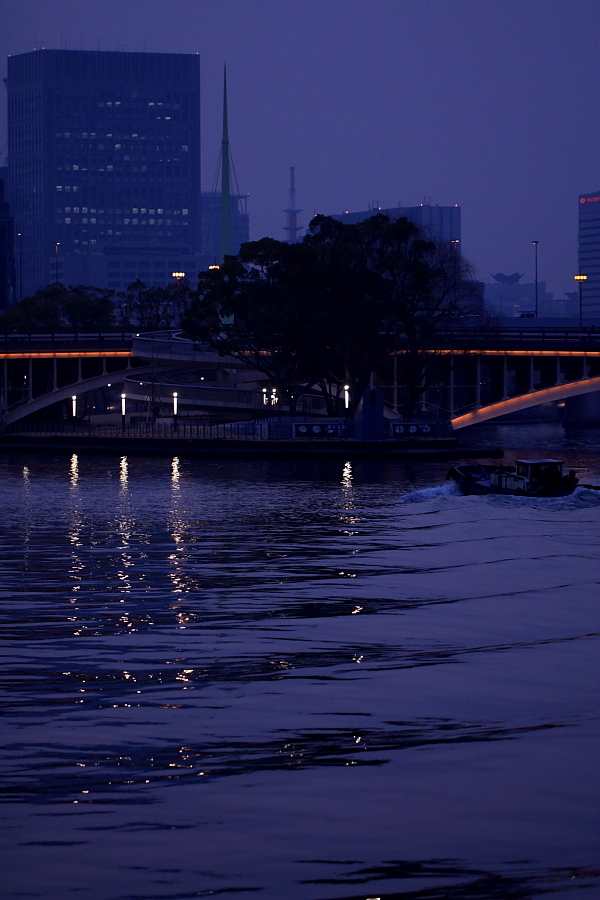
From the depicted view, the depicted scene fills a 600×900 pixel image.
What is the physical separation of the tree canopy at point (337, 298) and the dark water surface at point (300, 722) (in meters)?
52.0

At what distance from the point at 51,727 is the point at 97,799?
3063mm

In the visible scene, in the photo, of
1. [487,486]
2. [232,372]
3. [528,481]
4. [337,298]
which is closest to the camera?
[528,481]

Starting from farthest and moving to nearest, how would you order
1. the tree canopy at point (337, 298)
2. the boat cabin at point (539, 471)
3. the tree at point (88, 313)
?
1. the tree at point (88, 313)
2. the tree canopy at point (337, 298)
3. the boat cabin at point (539, 471)

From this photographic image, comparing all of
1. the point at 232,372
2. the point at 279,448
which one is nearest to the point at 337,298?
the point at 279,448

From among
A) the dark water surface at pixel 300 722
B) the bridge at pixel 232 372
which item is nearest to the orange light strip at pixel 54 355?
the bridge at pixel 232 372

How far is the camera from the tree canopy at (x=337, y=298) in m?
90.1

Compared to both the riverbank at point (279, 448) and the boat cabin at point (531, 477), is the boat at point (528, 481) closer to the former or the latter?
the boat cabin at point (531, 477)

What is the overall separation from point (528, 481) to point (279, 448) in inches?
1234

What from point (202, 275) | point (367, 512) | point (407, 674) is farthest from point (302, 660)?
point (202, 275)

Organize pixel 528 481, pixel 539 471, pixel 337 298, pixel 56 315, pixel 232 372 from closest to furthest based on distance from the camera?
1. pixel 528 481
2. pixel 539 471
3. pixel 337 298
4. pixel 232 372
5. pixel 56 315

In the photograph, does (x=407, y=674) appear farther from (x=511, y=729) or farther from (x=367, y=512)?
(x=367, y=512)

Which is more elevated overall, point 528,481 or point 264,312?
point 264,312

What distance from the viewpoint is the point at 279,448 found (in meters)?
86.5

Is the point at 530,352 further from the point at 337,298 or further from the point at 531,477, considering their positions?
the point at 531,477
